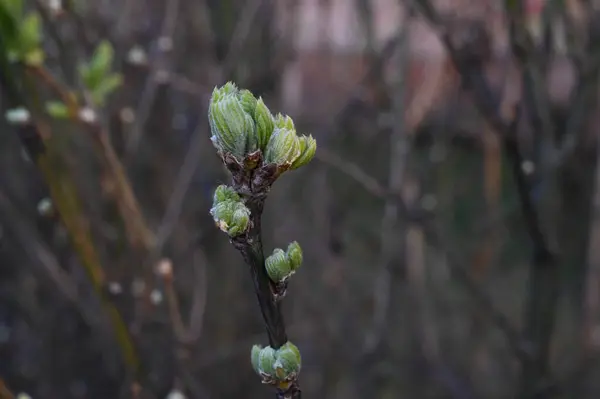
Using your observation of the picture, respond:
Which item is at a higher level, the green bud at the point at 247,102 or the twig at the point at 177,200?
the twig at the point at 177,200

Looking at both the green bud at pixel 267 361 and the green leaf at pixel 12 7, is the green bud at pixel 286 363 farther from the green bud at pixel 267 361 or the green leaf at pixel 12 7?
the green leaf at pixel 12 7

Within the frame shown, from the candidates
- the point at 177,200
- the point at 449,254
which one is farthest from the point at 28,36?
the point at 449,254

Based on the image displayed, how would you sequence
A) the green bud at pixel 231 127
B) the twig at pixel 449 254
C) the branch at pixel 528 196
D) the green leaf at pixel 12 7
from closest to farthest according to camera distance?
the green bud at pixel 231 127 → the green leaf at pixel 12 7 → the branch at pixel 528 196 → the twig at pixel 449 254

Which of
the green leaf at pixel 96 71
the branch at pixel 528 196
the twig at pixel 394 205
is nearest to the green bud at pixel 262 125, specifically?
the green leaf at pixel 96 71

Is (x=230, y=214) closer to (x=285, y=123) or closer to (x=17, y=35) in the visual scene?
(x=285, y=123)

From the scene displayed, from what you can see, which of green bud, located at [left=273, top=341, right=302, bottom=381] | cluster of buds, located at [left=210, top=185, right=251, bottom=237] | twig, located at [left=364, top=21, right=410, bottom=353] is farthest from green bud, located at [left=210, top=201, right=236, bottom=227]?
twig, located at [left=364, top=21, right=410, bottom=353]

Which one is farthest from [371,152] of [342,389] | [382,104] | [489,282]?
[342,389]
